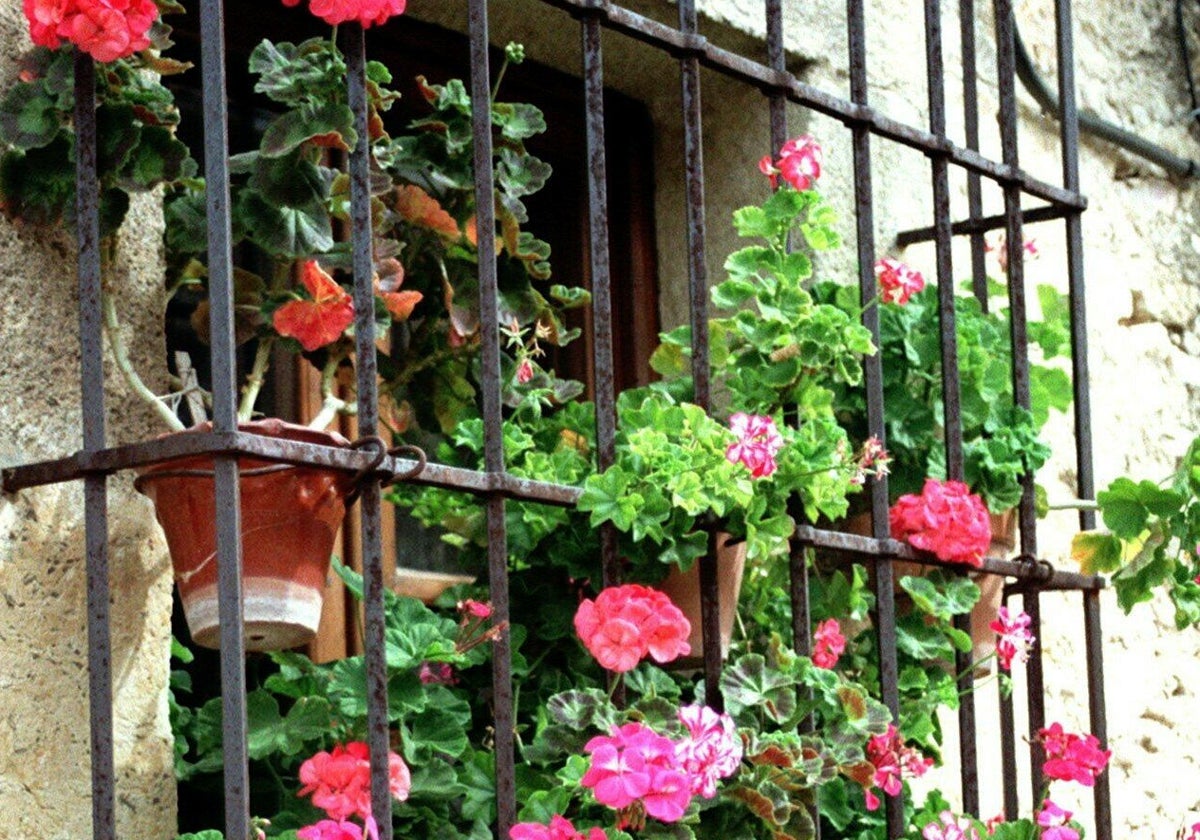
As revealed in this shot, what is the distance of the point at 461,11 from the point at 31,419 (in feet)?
4.13

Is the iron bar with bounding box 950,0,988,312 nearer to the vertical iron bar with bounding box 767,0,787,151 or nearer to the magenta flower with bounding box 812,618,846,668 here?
the vertical iron bar with bounding box 767,0,787,151

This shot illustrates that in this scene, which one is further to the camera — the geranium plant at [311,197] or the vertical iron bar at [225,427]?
the geranium plant at [311,197]

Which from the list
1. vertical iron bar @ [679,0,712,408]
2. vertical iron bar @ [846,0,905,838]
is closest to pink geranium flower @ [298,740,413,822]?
vertical iron bar @ [679,0,712,408]

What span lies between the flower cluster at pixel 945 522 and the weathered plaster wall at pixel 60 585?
1.15 metres

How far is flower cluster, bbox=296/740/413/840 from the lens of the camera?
251cm

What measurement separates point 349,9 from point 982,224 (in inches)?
59.1

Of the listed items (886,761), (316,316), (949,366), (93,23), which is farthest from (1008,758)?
(93,23)

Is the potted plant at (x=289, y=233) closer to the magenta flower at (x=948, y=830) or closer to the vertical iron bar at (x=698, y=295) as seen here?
the vertical iron bar at (x=698, y=295)

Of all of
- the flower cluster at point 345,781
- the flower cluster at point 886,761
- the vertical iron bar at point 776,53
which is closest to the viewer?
the flower cluster at point 345,781

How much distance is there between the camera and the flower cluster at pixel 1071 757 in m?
3.34

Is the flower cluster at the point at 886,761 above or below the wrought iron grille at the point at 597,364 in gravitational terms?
below

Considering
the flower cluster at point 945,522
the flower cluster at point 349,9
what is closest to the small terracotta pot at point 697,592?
the flower cluster at point 945,522

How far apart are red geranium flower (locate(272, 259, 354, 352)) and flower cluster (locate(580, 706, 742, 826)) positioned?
555mm

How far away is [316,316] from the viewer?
269 cm
